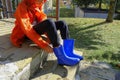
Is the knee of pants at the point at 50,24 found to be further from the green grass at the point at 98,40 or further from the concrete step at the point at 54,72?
the green grass at the point at 98,40

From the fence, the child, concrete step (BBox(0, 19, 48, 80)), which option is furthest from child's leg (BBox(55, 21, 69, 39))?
the fence

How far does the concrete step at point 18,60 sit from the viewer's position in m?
2.24

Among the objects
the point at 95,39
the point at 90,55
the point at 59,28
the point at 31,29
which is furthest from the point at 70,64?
the point at 95,39

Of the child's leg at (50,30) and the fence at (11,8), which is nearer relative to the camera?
the child's leg at (50,30)

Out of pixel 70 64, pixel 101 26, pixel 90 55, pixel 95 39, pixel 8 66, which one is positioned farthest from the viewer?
pixel 101 26

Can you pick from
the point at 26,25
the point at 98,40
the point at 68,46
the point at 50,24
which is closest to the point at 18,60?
the point at 26,25

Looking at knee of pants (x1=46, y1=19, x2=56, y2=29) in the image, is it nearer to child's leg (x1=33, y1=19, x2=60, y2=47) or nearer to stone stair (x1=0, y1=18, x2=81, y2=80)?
child's leg (x1=33, y1=19, x2=60, y2=47)

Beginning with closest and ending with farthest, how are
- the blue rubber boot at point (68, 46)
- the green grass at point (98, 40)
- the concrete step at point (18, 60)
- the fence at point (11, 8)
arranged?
the concrete step at point (18, 60), the blue rubber boot at point (68, 46), the green grass at point (98, 40), the fence at point (11, 8)

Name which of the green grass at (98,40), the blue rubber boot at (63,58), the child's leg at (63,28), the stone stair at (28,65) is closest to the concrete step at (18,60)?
the stone stair at (28,65)

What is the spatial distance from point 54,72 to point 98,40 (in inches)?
106

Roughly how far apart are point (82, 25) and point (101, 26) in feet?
2.09

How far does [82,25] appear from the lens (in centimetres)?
681

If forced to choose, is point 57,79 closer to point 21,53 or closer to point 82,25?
point 21,53

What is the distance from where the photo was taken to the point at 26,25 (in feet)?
8.80
